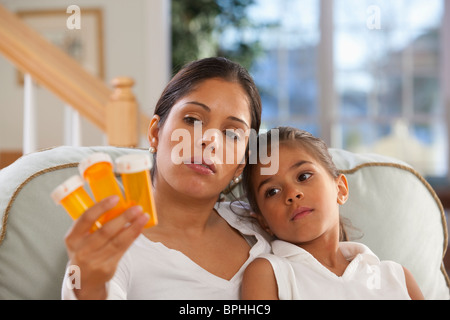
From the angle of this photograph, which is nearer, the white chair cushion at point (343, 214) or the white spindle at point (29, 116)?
the white chair cushion at point (343, 214)

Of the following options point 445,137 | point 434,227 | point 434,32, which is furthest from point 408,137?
point 434,227

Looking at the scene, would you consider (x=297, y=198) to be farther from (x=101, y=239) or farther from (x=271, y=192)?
(x=101, y=239)

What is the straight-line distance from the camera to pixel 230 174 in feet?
3.29

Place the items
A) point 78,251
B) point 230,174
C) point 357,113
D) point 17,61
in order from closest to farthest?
point 78,251, point 230,174, point 17,61, point 357,113

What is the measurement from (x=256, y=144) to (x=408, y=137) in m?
3.39

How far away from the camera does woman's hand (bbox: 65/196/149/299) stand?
68 centimetres

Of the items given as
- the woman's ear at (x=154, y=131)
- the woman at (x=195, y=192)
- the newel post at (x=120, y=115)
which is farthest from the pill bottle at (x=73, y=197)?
the newel post at (x=120, y=115)

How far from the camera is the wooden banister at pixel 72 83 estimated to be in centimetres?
165

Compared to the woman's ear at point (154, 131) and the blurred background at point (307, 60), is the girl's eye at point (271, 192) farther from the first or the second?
the blurred background at point (307, 60)

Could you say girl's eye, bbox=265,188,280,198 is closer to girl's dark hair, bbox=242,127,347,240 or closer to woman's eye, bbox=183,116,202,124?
girl's dark hair, bbox=242,127,347,240

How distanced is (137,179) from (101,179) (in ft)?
0.15

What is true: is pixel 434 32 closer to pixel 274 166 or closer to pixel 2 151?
pixel 2 151

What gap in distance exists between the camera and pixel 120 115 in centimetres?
172

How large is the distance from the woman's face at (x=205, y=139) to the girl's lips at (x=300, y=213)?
0.44 ft
